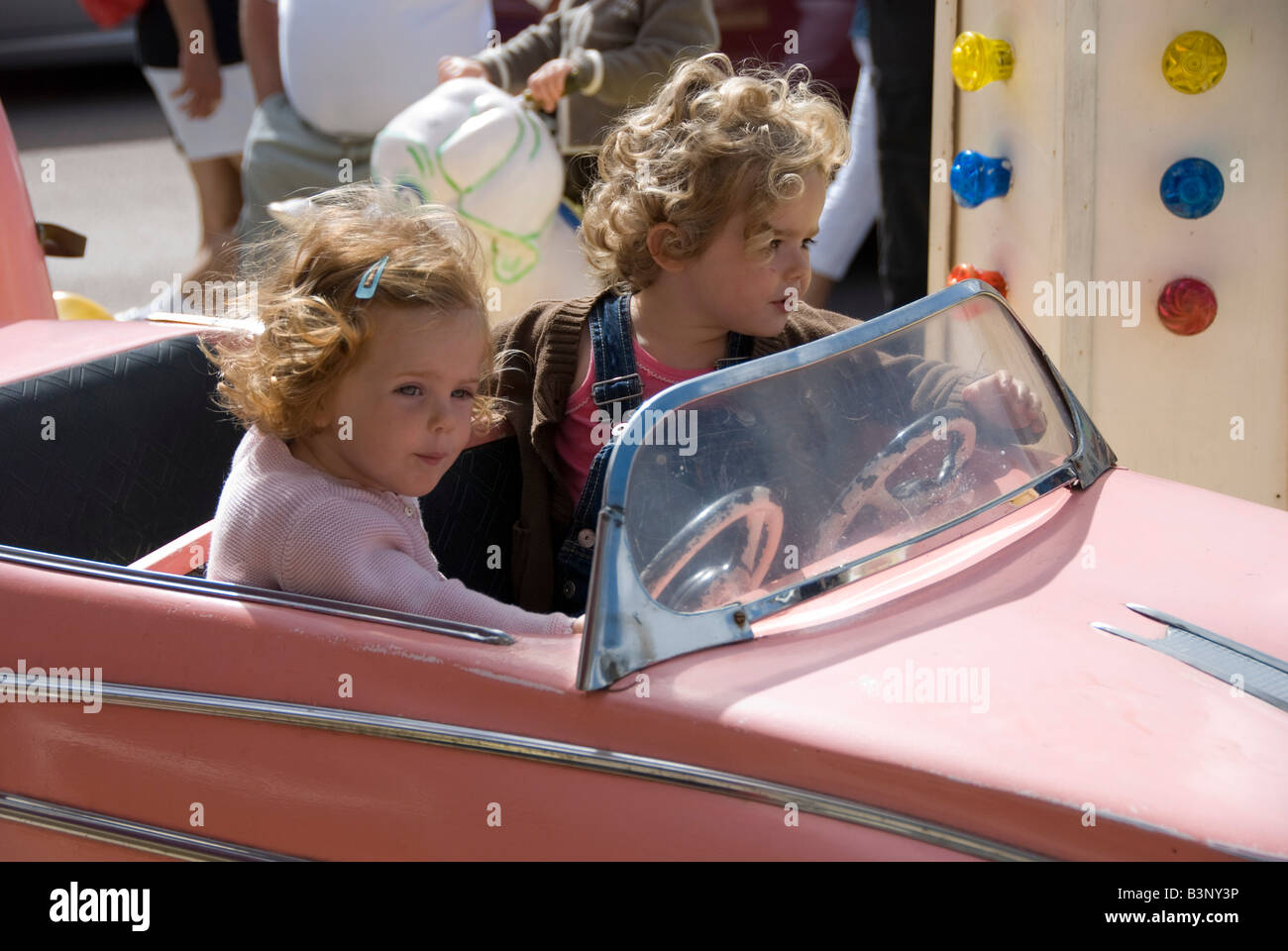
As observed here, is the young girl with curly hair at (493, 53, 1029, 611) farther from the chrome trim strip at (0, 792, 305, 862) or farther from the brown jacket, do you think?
the chrome trim strip at (0, 792, 305, 862)

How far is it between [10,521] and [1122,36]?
2055 millimetres

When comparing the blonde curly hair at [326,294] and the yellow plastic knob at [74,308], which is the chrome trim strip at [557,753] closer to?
the blonde curly hair at [326,294]

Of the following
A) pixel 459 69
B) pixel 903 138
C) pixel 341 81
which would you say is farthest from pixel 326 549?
pixel 903 138

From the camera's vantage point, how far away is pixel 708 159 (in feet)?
6.13

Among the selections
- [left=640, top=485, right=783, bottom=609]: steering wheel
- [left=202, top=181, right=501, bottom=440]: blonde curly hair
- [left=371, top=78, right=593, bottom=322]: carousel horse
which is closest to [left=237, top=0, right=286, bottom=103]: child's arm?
[left=371, top=78, right=593, bottom=322]: carousel horse

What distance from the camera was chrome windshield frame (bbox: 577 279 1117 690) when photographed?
1.22 m

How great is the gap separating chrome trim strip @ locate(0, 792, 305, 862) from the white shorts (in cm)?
350

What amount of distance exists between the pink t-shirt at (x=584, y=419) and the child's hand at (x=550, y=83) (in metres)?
1.57

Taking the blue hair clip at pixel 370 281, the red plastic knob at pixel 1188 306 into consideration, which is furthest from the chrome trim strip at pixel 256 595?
the red plastic knob at pixel 1188 306

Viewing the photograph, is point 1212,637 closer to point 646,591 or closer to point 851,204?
point 646,591

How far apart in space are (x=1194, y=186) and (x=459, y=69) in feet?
5.90
